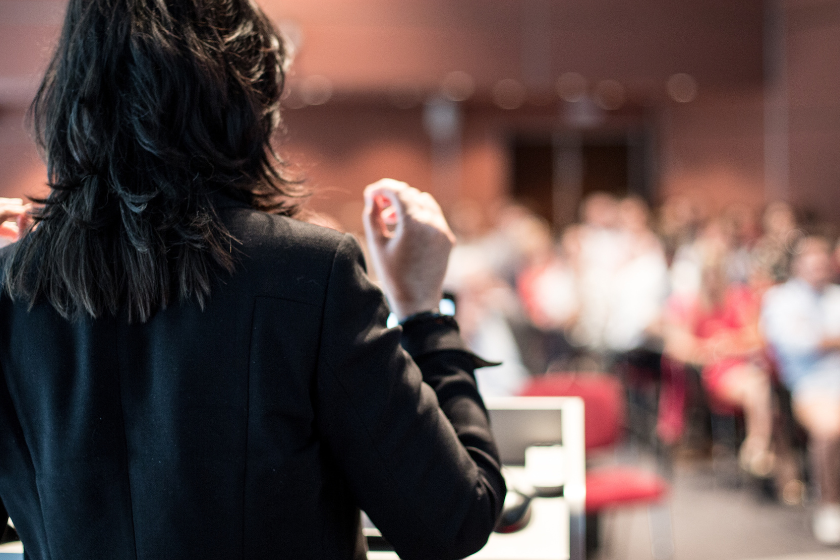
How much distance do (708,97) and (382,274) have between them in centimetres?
910

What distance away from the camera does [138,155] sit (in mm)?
803

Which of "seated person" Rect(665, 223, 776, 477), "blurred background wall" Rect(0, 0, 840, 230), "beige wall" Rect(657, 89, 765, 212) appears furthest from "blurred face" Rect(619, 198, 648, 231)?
"beige wall" Rect(657, 89, 765, 212)

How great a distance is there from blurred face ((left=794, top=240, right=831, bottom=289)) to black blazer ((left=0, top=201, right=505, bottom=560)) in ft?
13.7

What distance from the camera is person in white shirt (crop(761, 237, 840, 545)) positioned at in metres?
3.88

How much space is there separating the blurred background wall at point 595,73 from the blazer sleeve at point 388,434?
22.1 feet

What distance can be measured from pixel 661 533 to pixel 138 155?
3.58m

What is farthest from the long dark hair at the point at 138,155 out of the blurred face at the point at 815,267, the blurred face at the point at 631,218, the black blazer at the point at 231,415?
the blurred face at the point at 631,218

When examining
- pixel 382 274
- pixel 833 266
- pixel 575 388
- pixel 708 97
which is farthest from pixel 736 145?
pixel 382 274

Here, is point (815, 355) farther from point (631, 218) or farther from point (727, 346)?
point (631, 218)

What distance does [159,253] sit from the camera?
2.54ft

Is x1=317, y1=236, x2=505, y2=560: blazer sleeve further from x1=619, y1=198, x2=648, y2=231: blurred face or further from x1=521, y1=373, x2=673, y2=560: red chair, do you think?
x1=619, y1=198, x2=648, y2=231: blurred face

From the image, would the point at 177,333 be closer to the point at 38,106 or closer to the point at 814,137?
the point at 38,106

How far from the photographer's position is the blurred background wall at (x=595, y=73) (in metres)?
7.88

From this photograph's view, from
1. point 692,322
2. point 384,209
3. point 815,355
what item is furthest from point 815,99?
point 384,209
